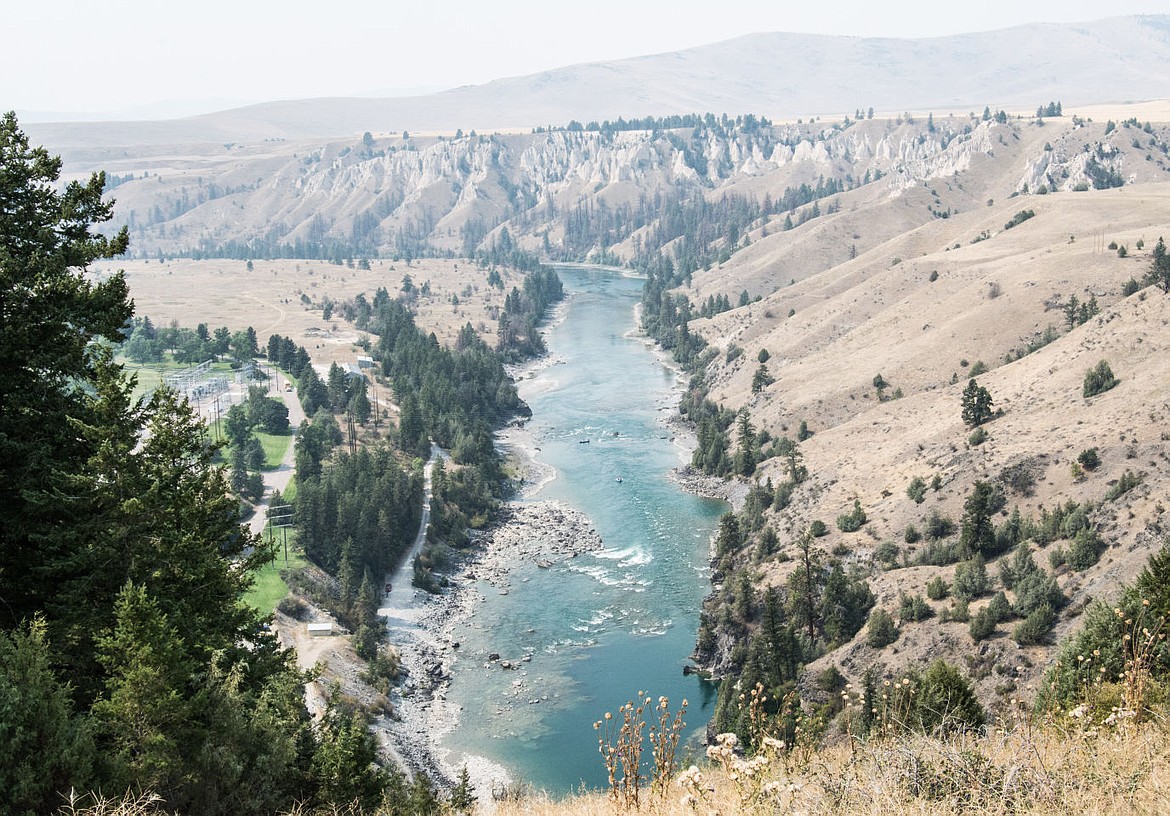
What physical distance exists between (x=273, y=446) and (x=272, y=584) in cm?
3180

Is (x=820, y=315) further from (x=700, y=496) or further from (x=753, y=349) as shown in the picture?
(x=700, y=496)

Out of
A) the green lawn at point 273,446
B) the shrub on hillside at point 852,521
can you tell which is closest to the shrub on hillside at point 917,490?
the shrub on hillside at point 852,521

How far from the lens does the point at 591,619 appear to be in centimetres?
6688

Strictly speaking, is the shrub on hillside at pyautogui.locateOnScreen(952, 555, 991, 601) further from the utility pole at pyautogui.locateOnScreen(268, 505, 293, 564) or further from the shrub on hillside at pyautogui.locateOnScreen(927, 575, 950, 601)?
the utility pole at pyautogui.locateOnScreen(268, 505, 293, 564)

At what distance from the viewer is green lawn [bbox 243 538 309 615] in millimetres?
62625

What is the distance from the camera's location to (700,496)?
91625mm

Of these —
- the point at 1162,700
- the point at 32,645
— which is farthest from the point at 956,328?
the point at 32,645

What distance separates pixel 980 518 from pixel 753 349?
7282 cm

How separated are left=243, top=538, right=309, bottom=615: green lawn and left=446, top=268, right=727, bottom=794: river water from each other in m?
13.0

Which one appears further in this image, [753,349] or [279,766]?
[753,349]

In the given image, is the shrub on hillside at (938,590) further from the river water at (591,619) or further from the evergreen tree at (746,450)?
the evergreen tree at (746,450)

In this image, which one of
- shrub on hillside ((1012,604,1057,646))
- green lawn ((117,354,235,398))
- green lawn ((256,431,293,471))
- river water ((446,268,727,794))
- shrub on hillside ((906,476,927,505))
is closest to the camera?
shrub on hillside ((1012,604,1057,646))

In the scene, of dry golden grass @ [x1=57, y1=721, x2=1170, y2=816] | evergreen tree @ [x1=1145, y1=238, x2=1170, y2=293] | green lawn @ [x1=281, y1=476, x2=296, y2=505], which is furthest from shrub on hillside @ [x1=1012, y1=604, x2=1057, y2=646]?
green lawn @ [x1=281, y1=476, x2=296, y2=505]

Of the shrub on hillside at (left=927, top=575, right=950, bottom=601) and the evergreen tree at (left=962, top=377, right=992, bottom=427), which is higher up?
the evergreen tree at (left=962, top=377, right=992, bottom=427)
